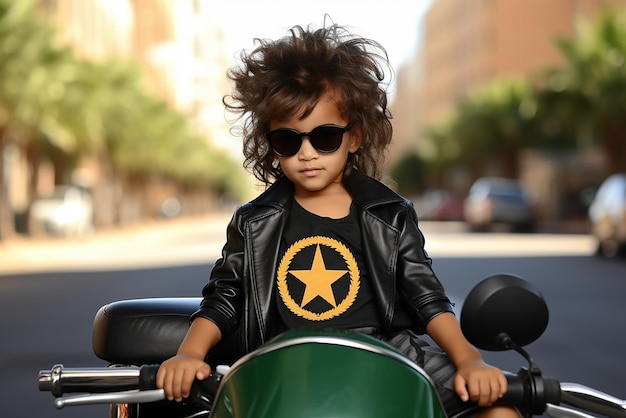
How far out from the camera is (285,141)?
2.70m

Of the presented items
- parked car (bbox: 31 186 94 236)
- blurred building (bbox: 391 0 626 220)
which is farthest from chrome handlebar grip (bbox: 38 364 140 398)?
blurred building (bbox: 391 0 626 220)

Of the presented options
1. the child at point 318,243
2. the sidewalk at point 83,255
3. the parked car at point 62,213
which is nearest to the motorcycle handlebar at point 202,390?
the child at point 318,243

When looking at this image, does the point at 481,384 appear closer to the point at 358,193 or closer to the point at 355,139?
the point at 358,193

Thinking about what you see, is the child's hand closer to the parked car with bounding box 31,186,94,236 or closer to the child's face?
the child's face

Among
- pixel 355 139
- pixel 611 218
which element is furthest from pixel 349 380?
pixel 611 218

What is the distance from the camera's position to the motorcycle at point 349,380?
1883 mm

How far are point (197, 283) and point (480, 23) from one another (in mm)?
85551

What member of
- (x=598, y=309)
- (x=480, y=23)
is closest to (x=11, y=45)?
(x=598, y=309)

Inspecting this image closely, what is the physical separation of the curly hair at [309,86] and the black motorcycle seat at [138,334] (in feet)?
1.78

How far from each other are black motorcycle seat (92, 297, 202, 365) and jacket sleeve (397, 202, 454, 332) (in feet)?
2.32

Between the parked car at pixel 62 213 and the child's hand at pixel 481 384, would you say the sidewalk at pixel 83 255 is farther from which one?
the child's hand at pixel 481 384

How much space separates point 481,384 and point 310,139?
809 millimetres

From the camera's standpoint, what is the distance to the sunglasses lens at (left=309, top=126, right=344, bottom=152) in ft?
8.84

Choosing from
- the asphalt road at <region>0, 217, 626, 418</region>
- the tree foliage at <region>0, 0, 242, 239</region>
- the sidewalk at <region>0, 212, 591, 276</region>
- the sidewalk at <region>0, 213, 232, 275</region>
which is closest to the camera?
the asphalt road at <region>0, 217, 626, 418</region>
